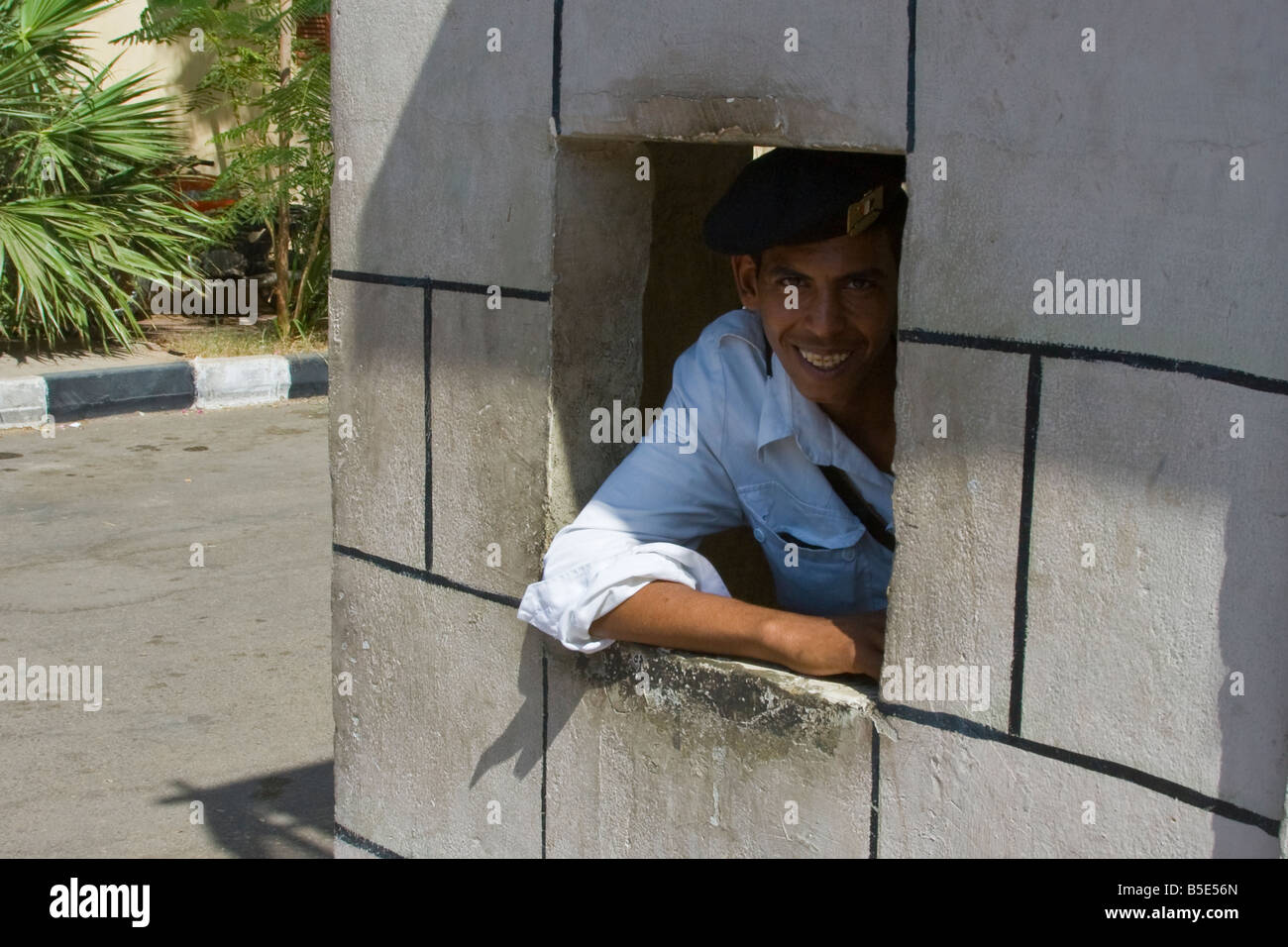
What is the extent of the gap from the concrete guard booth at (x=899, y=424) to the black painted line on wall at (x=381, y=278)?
0.01m

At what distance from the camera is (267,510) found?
6.89m

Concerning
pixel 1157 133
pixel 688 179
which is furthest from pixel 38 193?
pixel 1157 133

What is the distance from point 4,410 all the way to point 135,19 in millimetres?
4200

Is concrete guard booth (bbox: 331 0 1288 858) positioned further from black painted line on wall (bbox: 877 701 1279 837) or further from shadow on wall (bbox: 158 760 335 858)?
shadow on wall (bbox: 158 760 335 858)

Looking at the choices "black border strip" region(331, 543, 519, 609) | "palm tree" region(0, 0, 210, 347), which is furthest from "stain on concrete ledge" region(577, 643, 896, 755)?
"palm tree" region(0, 0, 210, 347)

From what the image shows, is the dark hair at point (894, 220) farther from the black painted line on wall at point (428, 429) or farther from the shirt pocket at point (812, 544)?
the black painted line on wall at point (428, 429)

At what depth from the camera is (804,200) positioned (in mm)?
2303

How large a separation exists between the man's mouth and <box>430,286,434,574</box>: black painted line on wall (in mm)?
654

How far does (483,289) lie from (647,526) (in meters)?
0.48

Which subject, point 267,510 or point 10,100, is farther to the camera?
point 10,100

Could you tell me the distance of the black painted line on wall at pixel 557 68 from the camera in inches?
92.5

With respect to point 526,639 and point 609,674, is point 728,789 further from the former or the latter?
point 526,639

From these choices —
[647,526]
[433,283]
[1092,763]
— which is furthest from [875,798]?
[433,283]

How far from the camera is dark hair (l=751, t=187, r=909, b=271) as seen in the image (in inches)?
93.4
